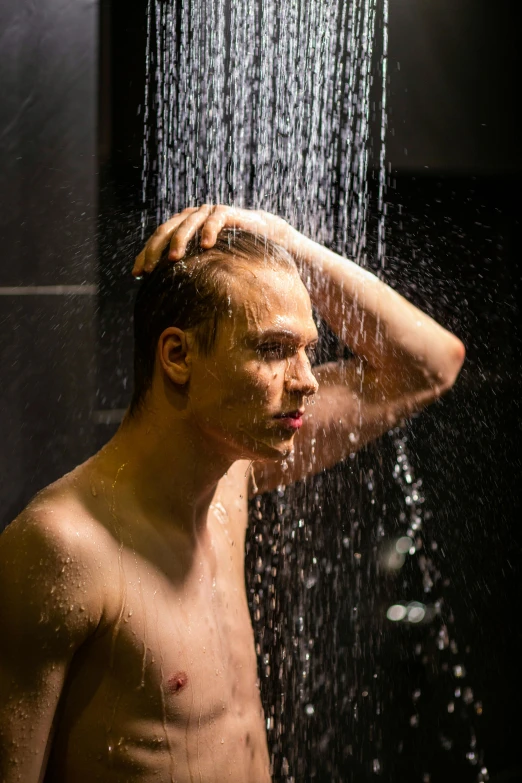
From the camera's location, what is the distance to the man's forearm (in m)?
0.98

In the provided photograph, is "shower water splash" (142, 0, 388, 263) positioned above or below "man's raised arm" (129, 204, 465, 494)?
above

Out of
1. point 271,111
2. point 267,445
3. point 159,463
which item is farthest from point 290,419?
point 271,111

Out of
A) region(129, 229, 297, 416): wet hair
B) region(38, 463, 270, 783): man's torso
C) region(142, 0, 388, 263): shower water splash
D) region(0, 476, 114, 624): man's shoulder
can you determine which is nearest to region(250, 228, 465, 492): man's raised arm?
region(129, 229, 297, 416): wet hair

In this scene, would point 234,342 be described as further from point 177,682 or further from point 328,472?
point 328,472

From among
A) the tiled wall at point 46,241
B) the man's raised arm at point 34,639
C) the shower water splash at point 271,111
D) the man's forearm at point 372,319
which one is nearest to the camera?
the man's raised arm at point 34,639

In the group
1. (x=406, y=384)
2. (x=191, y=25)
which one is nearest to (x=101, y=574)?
(x=406, y=384)

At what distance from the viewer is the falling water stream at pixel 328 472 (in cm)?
134

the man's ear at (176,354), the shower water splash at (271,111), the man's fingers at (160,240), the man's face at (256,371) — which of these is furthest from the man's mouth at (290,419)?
the shower water splash at (271,111)

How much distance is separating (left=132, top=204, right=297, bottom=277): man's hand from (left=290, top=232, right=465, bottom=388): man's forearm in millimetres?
74

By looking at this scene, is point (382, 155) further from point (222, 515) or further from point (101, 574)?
point (101, 574)

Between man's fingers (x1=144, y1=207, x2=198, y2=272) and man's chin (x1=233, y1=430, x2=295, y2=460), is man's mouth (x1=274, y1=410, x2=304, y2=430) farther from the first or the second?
man's fingers (x1=144, y1=207, x2=198, y2=272)

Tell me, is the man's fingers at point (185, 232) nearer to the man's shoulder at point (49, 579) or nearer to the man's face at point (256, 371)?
the man's face at point (256, 371)

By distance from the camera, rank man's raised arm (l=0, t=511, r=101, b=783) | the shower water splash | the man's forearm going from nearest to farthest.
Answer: man's raised arm (l=0, t=511, r=101, b=783), the man's forearm, the shower water splash

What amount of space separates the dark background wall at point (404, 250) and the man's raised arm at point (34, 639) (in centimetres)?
51
